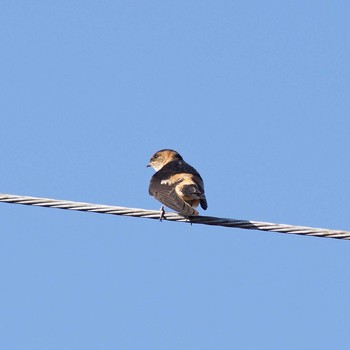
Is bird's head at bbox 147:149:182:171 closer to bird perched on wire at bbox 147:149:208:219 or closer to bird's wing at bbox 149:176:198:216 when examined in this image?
bird perched on wire at bbox 147:149:208:219

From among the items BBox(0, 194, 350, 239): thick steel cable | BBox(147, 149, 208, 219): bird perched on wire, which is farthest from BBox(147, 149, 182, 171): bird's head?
BBox(0, 194, 350, 239): thick steel cable

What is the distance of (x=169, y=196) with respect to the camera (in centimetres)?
900

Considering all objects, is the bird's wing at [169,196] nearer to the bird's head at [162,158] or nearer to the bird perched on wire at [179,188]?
the bird perched on wire at [179,188]

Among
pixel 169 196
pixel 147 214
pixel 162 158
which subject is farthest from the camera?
pixel 162 158

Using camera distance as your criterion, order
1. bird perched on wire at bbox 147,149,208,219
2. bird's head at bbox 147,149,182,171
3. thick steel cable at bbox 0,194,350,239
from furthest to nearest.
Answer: bird's head at bbox 147,149,182,171, bird perched on wire at bbox 147,149,208,219, thick steel cable at bbox 0,194,350,239

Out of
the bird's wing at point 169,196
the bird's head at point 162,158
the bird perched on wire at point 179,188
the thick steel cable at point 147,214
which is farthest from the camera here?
the bird's head at point 162,158

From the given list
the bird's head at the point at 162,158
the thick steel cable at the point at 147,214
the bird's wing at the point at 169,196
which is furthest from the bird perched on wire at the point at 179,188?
the bird's head at the point at 162,158

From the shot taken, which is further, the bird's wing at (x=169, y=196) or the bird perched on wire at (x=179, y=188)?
the bird perched on wire at (x=179, y=188)

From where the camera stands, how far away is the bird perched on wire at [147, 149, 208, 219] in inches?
343

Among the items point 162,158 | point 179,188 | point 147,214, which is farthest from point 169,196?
point 162,158

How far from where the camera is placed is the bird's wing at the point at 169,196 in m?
8.39

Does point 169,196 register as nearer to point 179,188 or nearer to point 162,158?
point 179,188

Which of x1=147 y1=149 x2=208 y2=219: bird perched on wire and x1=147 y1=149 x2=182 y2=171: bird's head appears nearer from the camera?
x1=147 y1=149 x2=208 y2=219: bird perched on wire

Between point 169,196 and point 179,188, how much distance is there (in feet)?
0.82
